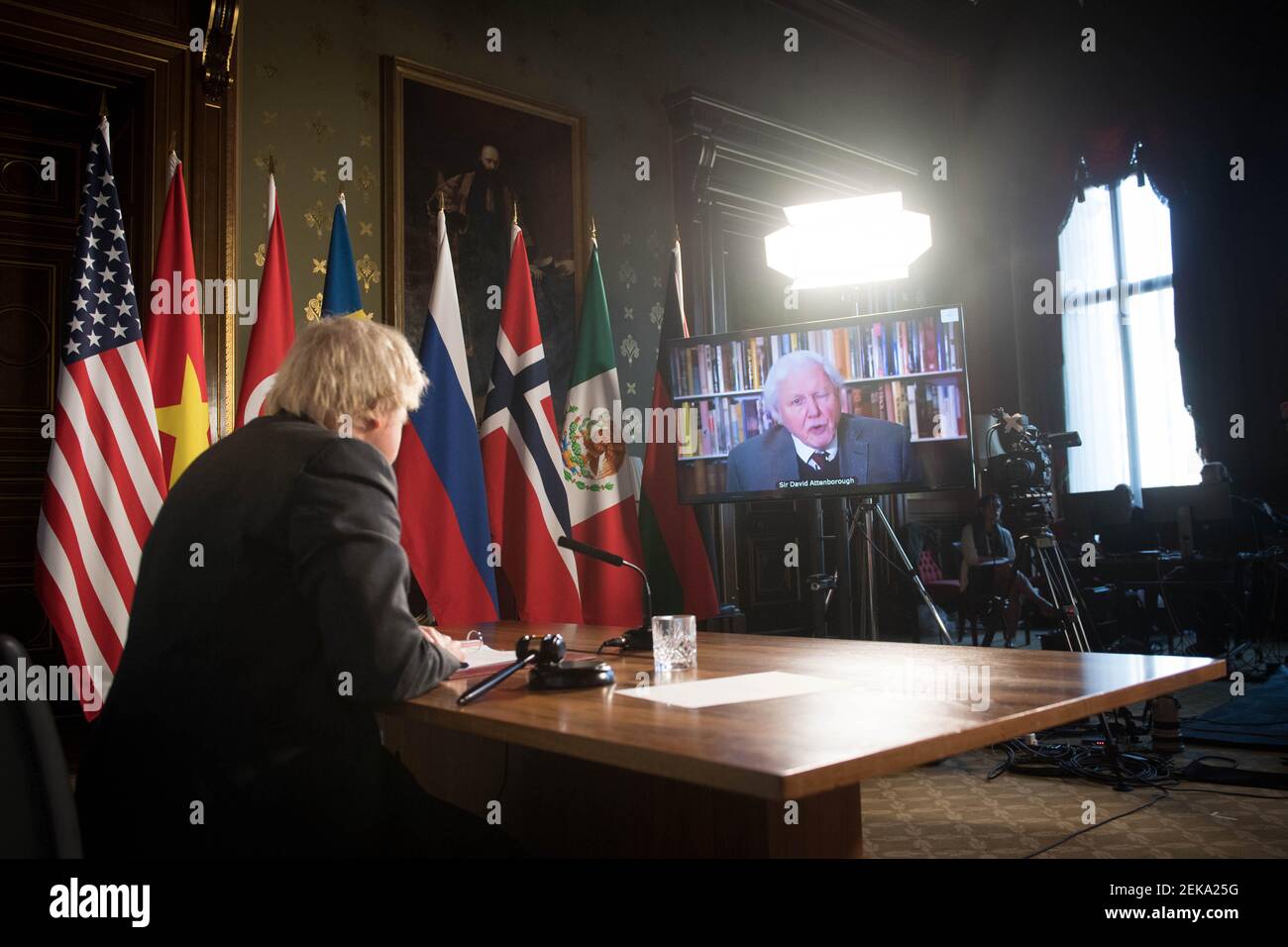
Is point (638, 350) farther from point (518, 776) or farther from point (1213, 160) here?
point (1213, 160)

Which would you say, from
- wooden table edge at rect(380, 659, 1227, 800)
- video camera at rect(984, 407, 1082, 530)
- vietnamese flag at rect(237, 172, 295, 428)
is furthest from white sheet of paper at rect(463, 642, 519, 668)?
video camera at rect(984, 407, 1082, 530)

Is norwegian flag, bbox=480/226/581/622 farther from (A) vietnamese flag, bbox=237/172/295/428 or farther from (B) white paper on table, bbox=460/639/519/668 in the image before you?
(B) white paper on table, bbox=460/639/519/668

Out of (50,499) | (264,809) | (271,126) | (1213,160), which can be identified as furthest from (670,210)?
(1213,160)

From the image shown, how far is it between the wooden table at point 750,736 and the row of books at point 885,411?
5.80 ft

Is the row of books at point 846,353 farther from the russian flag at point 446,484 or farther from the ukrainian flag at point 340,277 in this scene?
the ukrainian flag at point 340,277

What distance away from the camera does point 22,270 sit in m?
3.61

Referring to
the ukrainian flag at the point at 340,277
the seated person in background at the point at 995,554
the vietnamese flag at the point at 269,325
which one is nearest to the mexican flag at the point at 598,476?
the ukrainian flag at the point at 340,277

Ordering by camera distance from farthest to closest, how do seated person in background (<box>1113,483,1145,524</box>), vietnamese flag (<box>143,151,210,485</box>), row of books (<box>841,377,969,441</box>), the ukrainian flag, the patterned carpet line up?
Answer: seated person in background (<box>1113,483,1145,524</box>) < the ukrainian flag < row of books (<box>841,377,969,441</box>) < vietnamese flag (<box>143,151,210,485</box>) < the patterned carpet

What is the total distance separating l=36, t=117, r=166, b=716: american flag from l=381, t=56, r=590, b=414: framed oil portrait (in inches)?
44.3

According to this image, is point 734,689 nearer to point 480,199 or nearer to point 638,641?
point 638,641

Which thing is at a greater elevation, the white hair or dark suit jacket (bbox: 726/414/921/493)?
the white hair

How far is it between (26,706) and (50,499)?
241 cm

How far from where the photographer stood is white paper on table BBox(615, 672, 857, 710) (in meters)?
1.44

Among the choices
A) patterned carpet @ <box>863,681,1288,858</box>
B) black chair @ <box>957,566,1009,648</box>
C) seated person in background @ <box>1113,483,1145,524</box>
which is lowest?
patterned carpet @ <box>863,681,1288,858</box>
